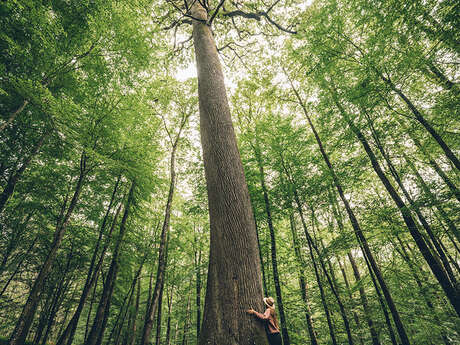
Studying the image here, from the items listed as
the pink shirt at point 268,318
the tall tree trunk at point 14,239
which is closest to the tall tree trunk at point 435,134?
the pink shirt at point 268,318

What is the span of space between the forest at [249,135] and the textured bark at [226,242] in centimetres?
2

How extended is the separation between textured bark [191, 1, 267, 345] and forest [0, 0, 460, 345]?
0.06 ft

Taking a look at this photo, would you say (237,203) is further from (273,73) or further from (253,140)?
(273,73)

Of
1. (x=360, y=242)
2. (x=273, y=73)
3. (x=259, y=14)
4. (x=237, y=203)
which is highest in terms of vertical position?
(x=273, y=73)

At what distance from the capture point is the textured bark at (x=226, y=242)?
1.74m

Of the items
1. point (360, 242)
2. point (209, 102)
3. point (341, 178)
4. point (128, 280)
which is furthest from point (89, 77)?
point (128, 280)

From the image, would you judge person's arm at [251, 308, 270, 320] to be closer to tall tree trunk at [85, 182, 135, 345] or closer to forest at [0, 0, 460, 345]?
forest at [0, 0, 460, 345]

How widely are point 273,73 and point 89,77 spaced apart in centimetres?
847

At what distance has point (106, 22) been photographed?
5648 millimetres

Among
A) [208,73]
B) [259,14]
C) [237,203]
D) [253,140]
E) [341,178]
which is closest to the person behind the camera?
[237,203]

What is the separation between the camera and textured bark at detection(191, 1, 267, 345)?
1.74m

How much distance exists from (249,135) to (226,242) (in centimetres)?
699

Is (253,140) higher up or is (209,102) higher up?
(253,140)

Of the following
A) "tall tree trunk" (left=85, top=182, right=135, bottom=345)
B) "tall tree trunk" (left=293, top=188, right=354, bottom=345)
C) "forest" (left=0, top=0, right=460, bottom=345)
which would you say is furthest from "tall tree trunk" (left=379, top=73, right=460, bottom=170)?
"tall tree trunk" (left=85, top=182, right=135, bottom=345)
